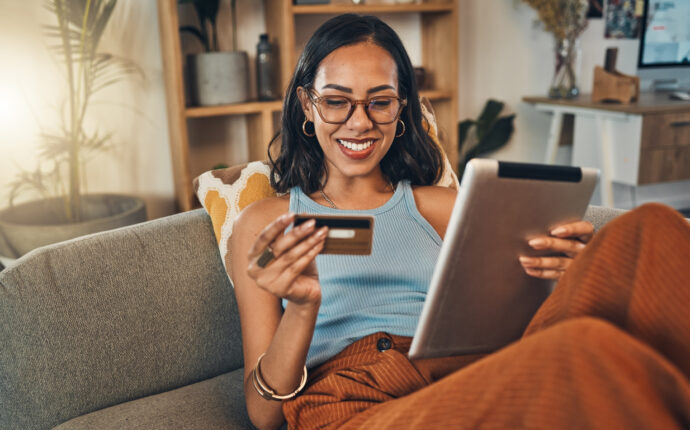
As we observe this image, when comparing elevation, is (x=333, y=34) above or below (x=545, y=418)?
above

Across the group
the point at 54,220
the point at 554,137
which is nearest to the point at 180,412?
the point at 54,220

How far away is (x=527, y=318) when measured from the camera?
0.99 meters

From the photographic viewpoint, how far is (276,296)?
102cm

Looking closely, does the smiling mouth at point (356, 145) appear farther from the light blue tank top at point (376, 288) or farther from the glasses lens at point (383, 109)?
the light blue tank top at point (376, 288)

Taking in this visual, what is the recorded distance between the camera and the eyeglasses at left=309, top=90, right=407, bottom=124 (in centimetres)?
113

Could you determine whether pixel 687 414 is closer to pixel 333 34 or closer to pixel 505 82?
pixel 333 34

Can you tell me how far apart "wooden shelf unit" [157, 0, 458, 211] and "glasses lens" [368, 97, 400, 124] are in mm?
1057

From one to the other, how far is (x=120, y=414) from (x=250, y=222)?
1.33ft

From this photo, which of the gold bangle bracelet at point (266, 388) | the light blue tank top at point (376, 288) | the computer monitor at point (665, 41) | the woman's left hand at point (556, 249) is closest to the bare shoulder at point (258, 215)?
the light blue tank top at point (376, 288)

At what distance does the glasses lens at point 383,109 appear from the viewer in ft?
3.73

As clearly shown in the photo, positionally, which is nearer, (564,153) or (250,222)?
(250,222)

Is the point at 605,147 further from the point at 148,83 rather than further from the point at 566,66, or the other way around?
the point at 148,83

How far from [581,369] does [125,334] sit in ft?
2.75


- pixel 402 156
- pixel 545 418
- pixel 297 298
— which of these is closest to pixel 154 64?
pixel 402 156
